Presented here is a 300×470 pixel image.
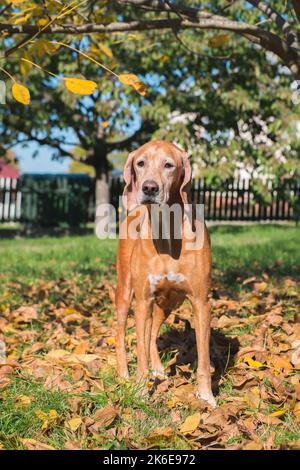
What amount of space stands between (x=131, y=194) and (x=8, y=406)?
4.48 ft

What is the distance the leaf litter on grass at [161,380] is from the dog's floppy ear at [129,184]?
41.9 inches

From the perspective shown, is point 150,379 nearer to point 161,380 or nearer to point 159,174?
point 161,380

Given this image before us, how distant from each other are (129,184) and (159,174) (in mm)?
278

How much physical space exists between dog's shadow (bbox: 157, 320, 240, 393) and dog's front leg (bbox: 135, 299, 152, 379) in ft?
1.50

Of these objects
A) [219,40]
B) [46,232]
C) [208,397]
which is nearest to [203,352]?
[208,397]

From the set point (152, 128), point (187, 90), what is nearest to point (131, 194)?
point (187, 90)

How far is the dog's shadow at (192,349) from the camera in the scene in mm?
3696

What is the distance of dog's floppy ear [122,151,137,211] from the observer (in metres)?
3.19

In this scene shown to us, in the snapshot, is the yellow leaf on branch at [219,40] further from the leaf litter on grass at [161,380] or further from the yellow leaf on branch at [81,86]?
the leaf litter on grass at [161,380]

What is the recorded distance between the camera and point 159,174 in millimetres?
3018

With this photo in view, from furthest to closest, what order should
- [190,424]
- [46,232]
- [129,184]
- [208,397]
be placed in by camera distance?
[46,232], [129,184], [208,397], [190,424]

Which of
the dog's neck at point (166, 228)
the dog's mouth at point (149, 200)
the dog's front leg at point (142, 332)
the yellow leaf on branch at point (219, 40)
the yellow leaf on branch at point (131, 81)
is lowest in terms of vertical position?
the dog's front leg at point (142, 332)

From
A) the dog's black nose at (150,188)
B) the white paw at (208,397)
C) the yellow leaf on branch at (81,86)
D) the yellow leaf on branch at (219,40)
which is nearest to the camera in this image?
the yellow leaf on branch at (81,86)

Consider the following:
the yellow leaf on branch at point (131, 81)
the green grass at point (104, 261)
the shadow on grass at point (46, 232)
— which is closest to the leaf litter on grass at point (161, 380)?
the green grass at point (104, 261)
